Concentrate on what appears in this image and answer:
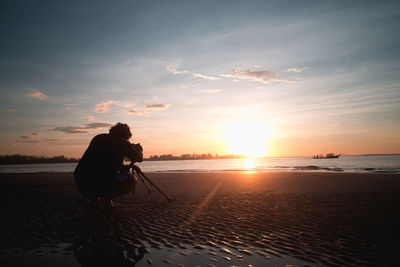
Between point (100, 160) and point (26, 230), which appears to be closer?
point (26, 230)

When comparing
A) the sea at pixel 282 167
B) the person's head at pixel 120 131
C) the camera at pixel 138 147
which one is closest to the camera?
the person's head at pixel 120 131

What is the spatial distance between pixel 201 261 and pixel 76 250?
7.35ft

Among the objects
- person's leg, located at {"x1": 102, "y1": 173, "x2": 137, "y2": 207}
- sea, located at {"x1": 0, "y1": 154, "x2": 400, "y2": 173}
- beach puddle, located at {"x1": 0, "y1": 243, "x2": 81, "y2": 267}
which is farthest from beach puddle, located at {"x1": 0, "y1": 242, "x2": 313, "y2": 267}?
sea, located at {"x1": 0, "y1": 154, "x2": 400, "y2": 173}

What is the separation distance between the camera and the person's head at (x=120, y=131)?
7.03 meters

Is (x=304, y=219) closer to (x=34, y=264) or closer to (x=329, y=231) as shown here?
(x=329, y=231)

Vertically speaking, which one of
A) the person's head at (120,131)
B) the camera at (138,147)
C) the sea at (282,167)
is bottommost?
the sea at (282,167)

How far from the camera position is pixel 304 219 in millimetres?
6383

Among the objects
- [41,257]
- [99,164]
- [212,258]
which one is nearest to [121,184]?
[99,164]

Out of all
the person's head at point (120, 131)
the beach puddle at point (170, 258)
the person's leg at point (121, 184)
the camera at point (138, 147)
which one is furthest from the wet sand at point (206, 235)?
the person's head at point (120, 131)

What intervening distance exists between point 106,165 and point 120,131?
3.34 feet

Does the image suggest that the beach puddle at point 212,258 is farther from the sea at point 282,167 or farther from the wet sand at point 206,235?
the sea at point 282,167

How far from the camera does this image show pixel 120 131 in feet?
23.2

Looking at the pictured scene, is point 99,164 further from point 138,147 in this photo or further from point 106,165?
point 138,147

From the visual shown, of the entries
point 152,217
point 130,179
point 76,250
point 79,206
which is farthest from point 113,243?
point 79,206
